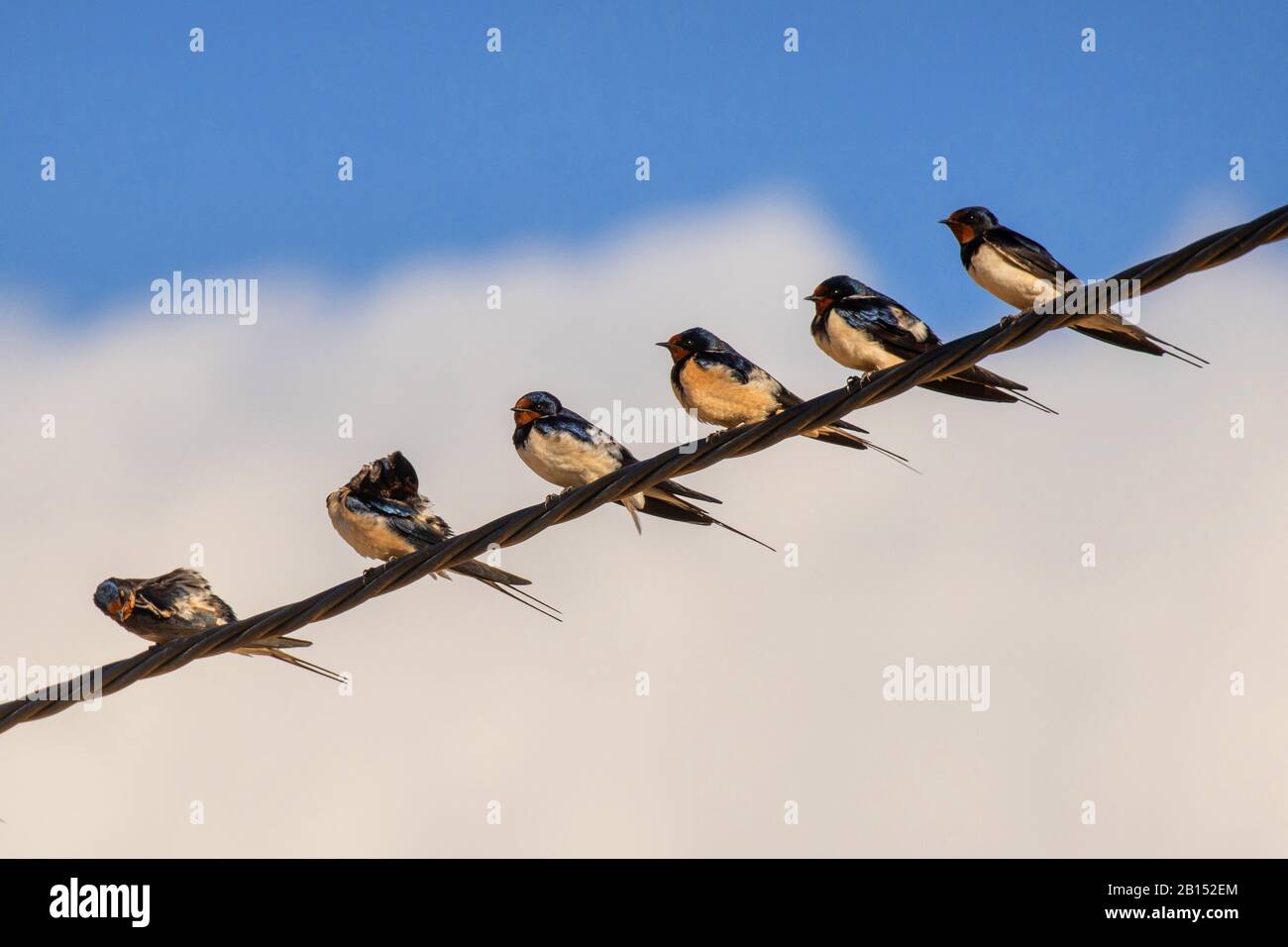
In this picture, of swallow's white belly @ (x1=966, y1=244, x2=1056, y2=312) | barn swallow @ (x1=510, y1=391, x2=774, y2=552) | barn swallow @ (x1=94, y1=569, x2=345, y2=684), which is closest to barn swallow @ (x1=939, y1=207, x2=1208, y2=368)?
swallow's white belly @ (x1=966, y1=244, x2=1056, y2=312)

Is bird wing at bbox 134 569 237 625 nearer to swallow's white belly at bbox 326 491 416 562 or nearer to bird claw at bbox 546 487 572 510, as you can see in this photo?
swallow's white belly at bbox 326 491 416 562

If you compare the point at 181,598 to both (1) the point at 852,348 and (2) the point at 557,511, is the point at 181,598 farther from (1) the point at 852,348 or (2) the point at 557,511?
(2) the point at 557,511

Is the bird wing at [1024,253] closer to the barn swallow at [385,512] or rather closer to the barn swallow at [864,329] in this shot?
the barn swallow at [864,329]

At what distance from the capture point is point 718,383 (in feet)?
27.2

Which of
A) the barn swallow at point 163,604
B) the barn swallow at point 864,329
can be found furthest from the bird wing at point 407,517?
the barn swallow at point 864,329

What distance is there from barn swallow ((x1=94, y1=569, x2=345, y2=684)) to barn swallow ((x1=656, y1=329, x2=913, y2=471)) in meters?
2.93

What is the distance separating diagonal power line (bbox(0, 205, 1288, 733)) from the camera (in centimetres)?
554

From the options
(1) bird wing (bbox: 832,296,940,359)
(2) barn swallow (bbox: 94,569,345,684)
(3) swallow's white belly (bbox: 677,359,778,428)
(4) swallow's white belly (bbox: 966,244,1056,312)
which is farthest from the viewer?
(2) barn swallow (bbox: 94,569,345,684)

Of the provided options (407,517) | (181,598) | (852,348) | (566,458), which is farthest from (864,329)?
(181,598)

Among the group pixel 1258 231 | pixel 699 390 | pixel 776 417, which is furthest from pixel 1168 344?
pixel 699 390

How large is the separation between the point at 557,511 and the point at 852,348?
2642mm

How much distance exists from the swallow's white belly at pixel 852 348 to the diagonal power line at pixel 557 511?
229 centimetres

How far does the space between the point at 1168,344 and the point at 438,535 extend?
170 inches

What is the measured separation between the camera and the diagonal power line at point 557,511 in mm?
5543
